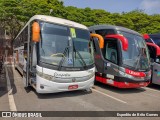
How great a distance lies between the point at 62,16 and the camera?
3069 cm

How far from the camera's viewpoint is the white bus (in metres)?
8.23

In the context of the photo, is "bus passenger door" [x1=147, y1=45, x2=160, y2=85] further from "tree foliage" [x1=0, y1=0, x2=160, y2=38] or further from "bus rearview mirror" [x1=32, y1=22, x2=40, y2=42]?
"tree foliage" [x1=0, y1=0, x2=160, y2=38]

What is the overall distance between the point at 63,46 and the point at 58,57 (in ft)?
1.70

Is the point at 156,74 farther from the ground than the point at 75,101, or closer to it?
farther from the ground

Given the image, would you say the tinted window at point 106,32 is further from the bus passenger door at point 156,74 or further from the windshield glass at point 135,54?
the bus passenger door at point 156,74

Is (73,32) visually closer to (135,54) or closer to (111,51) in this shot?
(111,51)

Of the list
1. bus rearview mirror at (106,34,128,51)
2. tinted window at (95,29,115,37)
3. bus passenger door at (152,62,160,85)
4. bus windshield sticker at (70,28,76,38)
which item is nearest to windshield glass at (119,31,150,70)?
bus rearview mirror at (106,34,128,51)

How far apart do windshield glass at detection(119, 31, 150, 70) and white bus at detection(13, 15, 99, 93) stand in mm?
1709

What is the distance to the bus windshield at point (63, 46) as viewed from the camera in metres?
8.49

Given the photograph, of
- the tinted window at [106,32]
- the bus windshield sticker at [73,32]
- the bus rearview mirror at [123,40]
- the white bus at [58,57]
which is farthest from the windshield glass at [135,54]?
the bus windshield sticker at [73,32]

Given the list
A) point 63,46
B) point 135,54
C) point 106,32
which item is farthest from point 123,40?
point 63,46

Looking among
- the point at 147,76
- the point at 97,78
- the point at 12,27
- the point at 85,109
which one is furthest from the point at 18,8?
the point at 85,109

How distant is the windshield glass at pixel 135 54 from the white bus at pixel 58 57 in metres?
1.71

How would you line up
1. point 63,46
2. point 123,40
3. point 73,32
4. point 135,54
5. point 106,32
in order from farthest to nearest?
1. point 106,32
2. point 135,54
3. point 123,40
4. point 73,32
5. point 63,46
